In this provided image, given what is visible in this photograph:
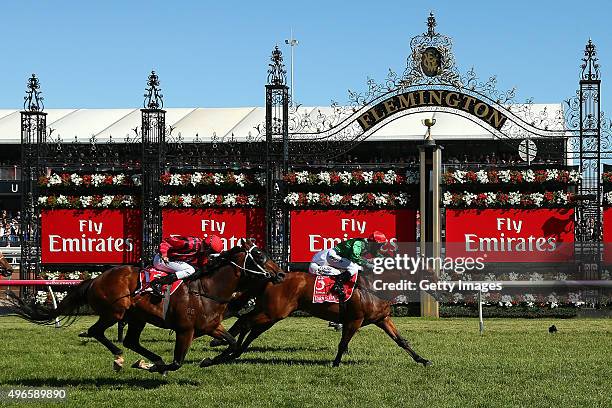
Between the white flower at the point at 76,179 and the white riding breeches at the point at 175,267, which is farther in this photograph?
the white flower at the point at 76,179

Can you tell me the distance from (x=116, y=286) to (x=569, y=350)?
22.0 feet

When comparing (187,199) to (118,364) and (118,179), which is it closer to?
(118,179)

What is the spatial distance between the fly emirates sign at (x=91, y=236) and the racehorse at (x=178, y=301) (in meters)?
9.67

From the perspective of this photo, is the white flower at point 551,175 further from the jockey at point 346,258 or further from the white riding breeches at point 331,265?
the white riding breeches at point 331,265

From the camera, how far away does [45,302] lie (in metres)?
22.0

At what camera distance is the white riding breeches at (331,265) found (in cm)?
1358

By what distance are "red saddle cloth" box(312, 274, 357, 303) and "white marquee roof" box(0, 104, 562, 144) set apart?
824 inches

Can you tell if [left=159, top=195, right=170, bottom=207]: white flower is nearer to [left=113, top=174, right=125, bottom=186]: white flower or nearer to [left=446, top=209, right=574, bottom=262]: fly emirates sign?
[left=113, top=174, right=125, bottom=186]: white flower

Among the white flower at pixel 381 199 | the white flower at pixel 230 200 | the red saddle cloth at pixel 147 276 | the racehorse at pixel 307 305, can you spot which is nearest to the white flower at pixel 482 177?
the white flower at pixel 381 199

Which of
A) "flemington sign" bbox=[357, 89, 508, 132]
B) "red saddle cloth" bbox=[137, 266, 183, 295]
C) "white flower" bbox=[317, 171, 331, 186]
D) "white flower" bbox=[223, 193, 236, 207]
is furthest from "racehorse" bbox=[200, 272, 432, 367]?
"flemington sign" bbox=[357, 89, 508, 132]

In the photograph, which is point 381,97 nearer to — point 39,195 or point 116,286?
point 39,195

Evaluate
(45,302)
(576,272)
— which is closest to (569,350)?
(576,272)

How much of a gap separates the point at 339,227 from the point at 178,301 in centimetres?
1056

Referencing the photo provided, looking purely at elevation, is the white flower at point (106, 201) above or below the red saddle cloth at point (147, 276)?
above
